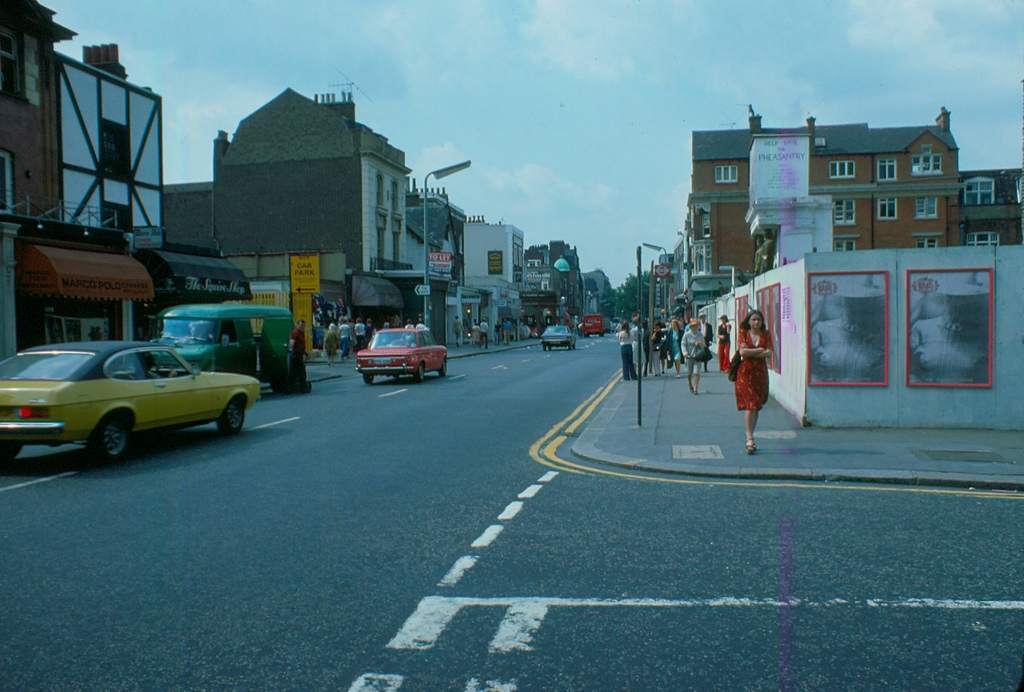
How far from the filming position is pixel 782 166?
32656mm

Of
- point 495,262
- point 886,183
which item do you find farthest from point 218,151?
point 886,183

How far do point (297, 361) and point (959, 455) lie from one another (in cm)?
1576

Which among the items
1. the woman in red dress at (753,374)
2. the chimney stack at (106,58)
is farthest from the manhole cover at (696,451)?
the chimney stack at (106,58)

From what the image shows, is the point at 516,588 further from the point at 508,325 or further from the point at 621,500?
the point at 508,325

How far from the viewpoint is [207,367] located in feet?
65.9

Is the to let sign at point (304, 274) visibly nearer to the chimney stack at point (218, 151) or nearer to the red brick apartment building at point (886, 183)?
the chimney stack at point (218, 151)

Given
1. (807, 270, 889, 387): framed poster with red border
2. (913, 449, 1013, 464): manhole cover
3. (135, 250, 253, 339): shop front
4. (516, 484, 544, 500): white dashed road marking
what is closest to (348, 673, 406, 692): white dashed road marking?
(516, 484, 544, 500): white dashed road marking

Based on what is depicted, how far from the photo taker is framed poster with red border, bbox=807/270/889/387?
516 inches

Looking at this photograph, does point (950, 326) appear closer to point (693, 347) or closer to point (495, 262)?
point (693, 347)

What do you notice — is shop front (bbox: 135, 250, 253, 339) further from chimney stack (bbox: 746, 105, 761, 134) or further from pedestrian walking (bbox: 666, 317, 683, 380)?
chimney stack (bbox: 746, 105, 761, 134)

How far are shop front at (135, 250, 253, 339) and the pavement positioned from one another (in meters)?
19.3

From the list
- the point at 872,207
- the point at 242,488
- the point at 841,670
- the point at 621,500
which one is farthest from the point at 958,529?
the point at 872,207

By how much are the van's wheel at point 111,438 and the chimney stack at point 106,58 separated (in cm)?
2279

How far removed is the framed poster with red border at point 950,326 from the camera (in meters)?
12.8
